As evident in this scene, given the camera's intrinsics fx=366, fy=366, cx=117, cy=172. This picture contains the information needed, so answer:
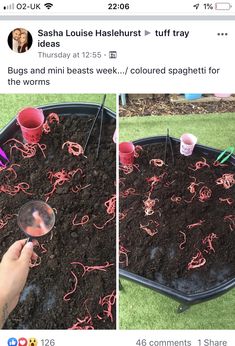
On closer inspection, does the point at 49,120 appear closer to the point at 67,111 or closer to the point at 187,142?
the point at 67,111

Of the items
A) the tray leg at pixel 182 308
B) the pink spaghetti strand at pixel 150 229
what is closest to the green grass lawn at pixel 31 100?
the pink spaghetti strand at pixel 150 229

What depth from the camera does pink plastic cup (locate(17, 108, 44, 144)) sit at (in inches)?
36.4

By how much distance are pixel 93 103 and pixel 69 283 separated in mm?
477

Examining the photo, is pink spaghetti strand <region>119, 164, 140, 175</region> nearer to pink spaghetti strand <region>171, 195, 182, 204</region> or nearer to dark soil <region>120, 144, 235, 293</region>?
dark soil <region>120, 144, 235, 293</region>

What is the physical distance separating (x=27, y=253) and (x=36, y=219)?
11 cm

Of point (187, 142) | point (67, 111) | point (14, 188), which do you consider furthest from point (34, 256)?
point (187, 142)

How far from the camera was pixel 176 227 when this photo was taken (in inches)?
39.2

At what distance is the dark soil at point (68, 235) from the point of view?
0.85 m

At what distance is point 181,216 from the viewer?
101 centimetres
